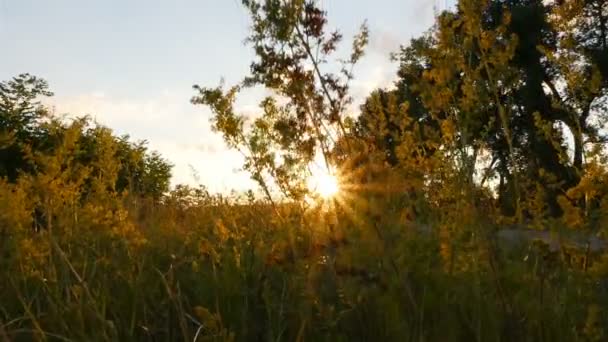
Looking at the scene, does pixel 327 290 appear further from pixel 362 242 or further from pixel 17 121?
pixel 17 121

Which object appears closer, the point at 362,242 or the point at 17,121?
the point at 362,242

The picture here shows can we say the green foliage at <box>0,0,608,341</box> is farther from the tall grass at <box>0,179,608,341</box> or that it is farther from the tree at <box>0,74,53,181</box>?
the tree at <box>0,74,53,181</box>

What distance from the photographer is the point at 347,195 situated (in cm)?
262

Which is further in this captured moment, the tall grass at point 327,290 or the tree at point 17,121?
the tree at point 17,121

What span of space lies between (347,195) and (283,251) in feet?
2.10

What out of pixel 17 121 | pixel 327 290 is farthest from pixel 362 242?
pixel 17 121

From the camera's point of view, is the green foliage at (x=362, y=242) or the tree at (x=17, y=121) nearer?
the green foliage at (x=362, y=242)

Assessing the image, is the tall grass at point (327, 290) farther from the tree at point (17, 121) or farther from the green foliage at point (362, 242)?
the tree at point (17, 121)

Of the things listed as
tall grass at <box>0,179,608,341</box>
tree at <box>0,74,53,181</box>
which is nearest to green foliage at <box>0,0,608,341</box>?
tall grass at <box>0,179,608,341</box>

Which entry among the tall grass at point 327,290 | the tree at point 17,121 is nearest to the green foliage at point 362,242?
the tall grass at point 327,290

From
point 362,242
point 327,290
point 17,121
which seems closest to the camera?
point 362,242

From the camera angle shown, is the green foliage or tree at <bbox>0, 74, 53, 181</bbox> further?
tree at <bbox>0, 74, 53, 181</bbox>

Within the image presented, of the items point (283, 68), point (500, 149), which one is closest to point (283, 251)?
point (283, 68)

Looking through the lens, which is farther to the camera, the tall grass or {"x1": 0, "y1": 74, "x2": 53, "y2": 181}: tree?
{"x1": 0, "y1": 74, "x2": 53, "y2": 181}: tree
